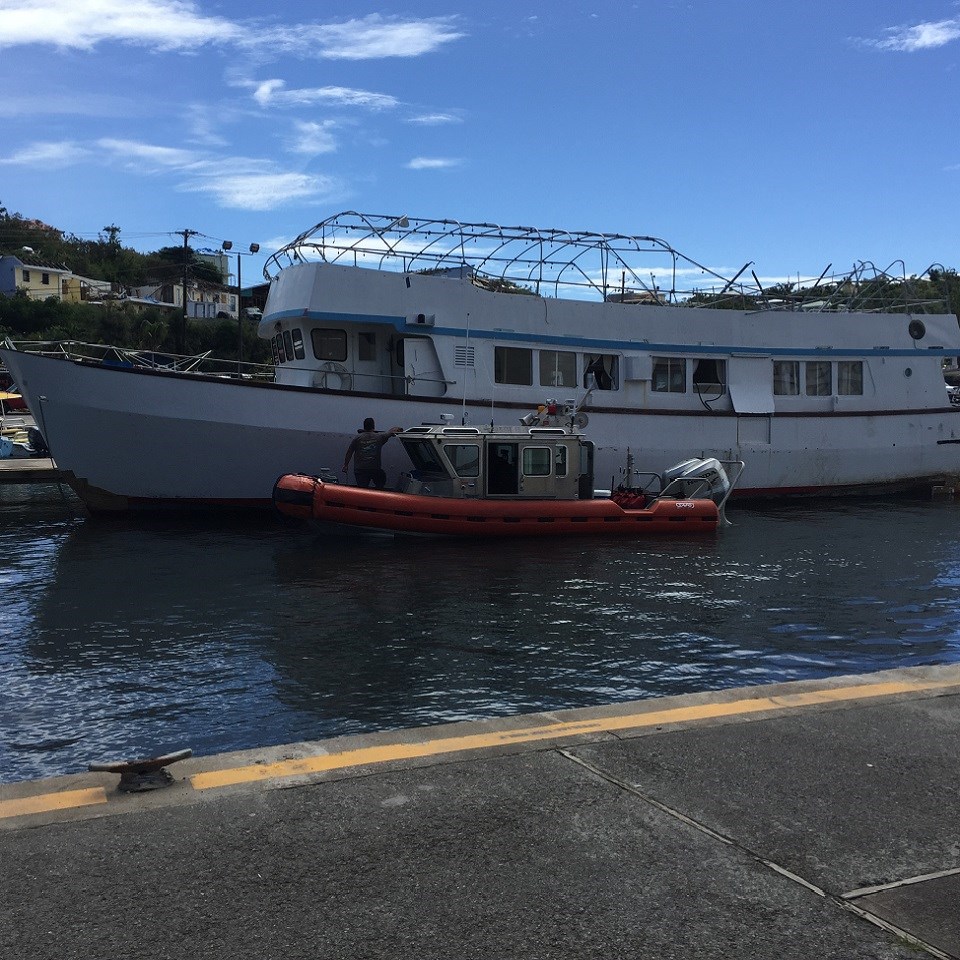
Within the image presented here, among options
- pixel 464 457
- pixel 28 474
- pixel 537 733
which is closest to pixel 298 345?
pixel 464 457

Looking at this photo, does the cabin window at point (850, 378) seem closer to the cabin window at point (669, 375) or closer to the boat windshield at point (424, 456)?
the cabin window at point (669, 375)

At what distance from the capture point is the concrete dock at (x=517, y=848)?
3451mm

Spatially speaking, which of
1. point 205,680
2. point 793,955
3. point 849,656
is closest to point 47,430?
point 205,680

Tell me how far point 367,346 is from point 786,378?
1021cm

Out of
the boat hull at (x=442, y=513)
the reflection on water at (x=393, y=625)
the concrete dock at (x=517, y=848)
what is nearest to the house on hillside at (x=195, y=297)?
the boat hull at (x=442, y=513)

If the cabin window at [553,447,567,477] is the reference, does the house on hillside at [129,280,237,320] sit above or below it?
above

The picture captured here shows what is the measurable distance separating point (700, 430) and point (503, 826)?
755 inches

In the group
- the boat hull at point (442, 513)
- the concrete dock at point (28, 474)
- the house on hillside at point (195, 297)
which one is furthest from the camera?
the house on hillside at point (195, 297)

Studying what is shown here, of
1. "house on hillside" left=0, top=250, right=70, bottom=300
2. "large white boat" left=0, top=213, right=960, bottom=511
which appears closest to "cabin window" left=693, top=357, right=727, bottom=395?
"large white boat" left=0, top=213, right=960, bottom=511

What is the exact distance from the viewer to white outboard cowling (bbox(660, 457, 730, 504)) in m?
20.2

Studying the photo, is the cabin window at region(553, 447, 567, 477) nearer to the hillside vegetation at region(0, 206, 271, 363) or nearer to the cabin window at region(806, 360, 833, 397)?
the cabin window at region(806, 360, 833, 397)

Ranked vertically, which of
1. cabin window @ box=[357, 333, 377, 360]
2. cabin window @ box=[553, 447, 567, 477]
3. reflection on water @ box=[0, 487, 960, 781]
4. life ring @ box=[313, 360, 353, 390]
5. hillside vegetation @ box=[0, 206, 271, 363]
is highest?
hillside vegetation @ box=[0, 206, 271, 363]

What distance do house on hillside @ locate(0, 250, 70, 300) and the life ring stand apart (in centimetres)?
7422

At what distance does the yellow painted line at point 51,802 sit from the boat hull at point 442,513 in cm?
1258
